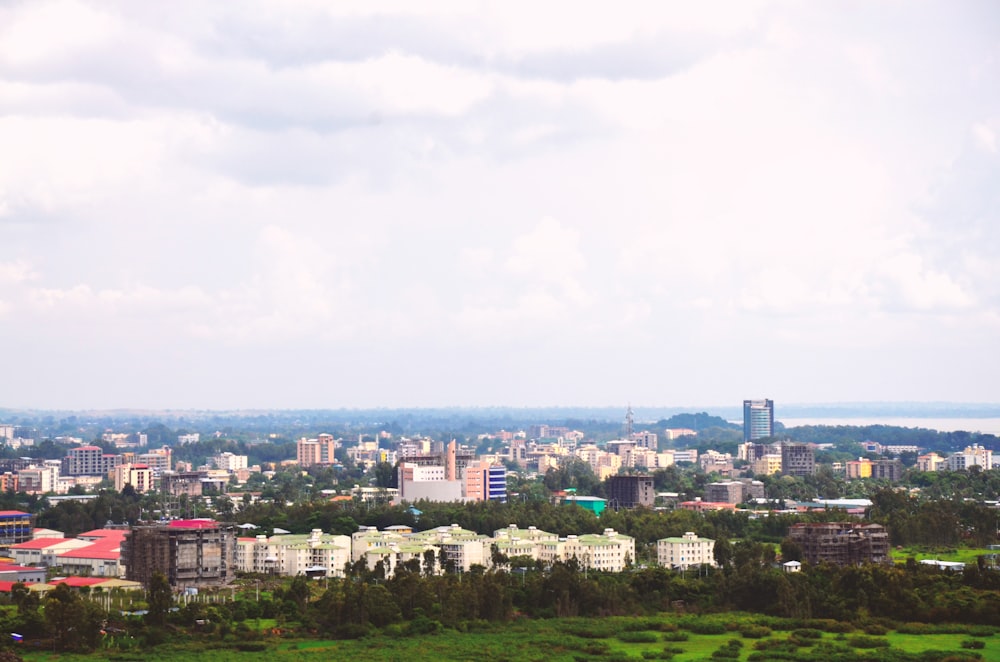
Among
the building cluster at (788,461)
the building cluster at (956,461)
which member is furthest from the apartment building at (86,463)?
the building cluster at (956,461)

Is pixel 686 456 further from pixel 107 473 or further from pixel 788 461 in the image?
pixel 107 473

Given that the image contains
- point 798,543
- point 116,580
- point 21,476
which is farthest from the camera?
point 21,476

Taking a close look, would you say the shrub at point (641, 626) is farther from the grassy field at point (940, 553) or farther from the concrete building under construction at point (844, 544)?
the grassy field at point (940, 553)

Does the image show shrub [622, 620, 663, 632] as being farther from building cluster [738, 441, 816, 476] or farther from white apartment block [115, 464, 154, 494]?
building cluster [738, 441, 816, 476]

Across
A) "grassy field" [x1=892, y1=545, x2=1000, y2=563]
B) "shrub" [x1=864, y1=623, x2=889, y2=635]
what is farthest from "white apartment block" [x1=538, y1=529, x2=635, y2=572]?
"shrub" [x1=864, y1=623, x2=889, y2=635]

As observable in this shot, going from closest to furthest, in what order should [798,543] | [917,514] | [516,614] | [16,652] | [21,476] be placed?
[16,652], [516,614], [798,543], [917,514], [21,476]

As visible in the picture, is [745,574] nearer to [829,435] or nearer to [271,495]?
[271,495]

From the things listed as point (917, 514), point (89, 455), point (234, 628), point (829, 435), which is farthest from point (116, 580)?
point (829, 435)
